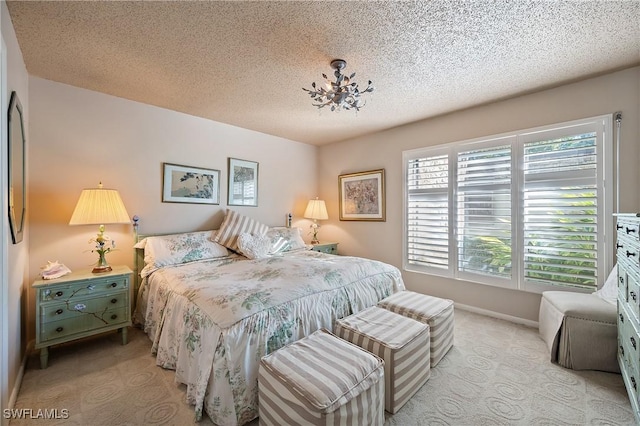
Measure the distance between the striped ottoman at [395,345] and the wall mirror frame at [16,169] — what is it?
2384mm

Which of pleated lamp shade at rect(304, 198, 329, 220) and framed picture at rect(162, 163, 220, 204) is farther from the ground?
framed picture at rect(162, 163, 220, 204)

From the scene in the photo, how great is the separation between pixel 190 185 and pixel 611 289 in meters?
4.46

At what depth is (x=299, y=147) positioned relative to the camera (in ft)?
15.8

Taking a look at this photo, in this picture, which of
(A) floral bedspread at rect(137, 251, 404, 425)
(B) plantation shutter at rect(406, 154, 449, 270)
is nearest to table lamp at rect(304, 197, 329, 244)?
(B) plantation shutter at rect(406, 154, 449, 270)

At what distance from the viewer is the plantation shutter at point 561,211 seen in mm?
2531

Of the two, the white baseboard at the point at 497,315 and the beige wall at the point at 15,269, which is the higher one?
the beige wall at the point at 15,269

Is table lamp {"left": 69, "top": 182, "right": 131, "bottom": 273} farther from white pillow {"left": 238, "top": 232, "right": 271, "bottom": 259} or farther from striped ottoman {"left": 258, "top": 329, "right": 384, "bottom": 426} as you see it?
striped ottoman {"left": 258, "top": 329, "right": 384, "bottom": 426}

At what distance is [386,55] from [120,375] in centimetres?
328

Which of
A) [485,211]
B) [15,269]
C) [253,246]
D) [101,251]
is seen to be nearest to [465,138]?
[485,211]

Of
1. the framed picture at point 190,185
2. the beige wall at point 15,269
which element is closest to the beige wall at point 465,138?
the framed picture at point 190,185

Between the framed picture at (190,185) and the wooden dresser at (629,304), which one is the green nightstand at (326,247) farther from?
the wooden dresser at (629,304)

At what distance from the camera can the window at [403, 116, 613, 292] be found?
252cm

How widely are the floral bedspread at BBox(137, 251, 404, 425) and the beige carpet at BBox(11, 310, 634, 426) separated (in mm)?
189

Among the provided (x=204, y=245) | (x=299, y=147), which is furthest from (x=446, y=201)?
(x=204, y=245)
